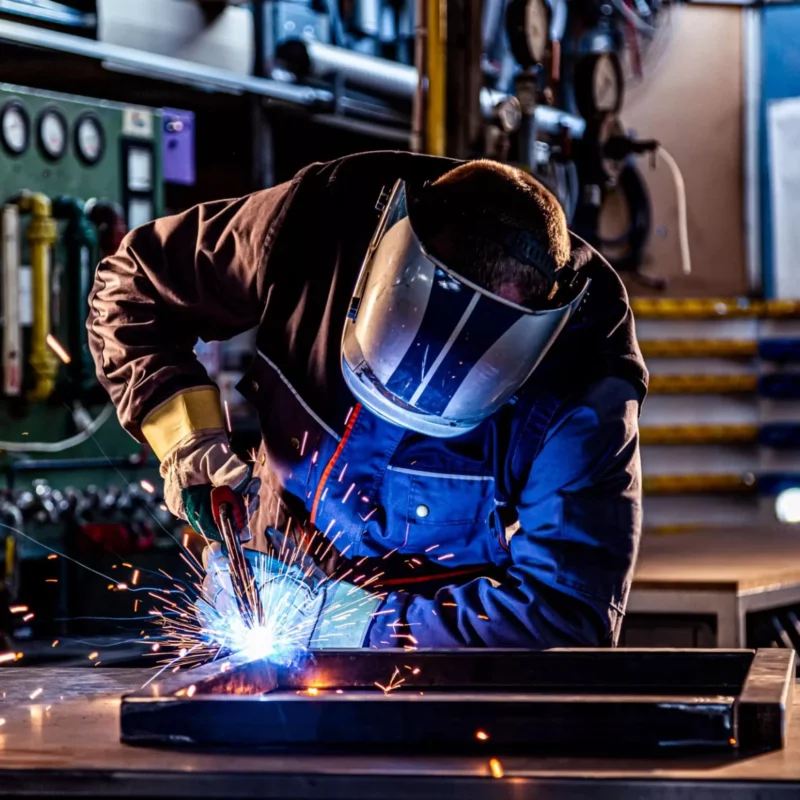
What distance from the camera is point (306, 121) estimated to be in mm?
4652

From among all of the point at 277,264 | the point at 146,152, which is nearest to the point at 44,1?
the point at 146,152

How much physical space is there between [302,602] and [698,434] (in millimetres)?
4011

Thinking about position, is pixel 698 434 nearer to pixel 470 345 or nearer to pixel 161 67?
pixel 161 67

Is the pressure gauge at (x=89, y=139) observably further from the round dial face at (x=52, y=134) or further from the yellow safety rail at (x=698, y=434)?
the yellow safety rail at (x=698, y=434)

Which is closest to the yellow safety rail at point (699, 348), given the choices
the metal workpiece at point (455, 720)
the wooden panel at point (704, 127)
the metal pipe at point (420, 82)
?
the wooden panel at point (704, 127)

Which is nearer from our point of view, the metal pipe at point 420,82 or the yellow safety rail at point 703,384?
the metal pipe at point 420,82

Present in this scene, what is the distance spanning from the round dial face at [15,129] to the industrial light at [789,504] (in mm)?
3668

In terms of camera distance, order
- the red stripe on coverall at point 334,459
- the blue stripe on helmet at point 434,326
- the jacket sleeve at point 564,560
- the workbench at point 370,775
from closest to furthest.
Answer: the workbench at point 370,775
the blue stripe on helmet at point 434,326
the jacket sleeve at point 564,560
the red stripe on coverall at point 334,459

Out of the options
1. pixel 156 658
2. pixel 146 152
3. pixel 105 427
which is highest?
pixel 146 152

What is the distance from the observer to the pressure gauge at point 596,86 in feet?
16.9

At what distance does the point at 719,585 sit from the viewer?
10.6 feet

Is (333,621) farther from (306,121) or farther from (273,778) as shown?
(306,121)

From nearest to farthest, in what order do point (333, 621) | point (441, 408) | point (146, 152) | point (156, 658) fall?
point (441, 408), point (333, 621), point (156, 658), point (146, 152)

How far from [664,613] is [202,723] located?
6.63 feet
